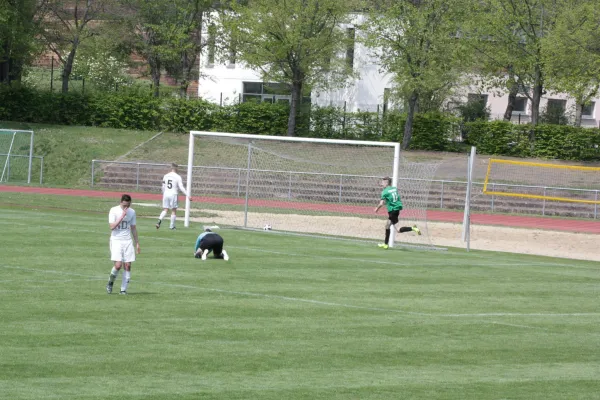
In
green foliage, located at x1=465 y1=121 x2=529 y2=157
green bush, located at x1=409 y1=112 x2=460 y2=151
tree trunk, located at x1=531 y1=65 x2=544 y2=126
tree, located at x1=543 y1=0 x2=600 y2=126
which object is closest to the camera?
tree, located at x1=543 y1=0 x2=600 y2=126

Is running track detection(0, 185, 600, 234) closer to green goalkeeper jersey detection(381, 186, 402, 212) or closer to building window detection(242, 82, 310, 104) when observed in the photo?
green goalkeeper jersey detection(381, 186, 402, 212)

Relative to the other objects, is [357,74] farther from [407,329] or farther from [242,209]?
[407,329]

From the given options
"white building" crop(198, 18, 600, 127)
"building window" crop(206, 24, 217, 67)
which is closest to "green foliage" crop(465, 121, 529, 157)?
"white building" crop(198, 18, 600, 127)

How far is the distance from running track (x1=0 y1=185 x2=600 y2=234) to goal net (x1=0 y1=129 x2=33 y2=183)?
8.43 ft

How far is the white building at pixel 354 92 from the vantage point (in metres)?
65.1

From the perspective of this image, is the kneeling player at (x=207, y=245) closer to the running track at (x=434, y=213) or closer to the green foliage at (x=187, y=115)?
the running track at (x=434, y=213)

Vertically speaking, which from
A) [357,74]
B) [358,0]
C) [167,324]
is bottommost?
[167,324]

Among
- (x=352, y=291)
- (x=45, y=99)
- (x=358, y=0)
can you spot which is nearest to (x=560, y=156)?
(x=358, y=0)

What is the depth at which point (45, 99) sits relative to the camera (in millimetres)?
58844

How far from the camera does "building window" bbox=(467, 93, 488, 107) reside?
62.9 m

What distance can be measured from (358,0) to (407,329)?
42091mm

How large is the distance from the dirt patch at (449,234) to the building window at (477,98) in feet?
88.2

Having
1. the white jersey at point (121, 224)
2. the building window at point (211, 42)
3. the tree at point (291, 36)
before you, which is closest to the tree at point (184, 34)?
the building window at point (211, 42)

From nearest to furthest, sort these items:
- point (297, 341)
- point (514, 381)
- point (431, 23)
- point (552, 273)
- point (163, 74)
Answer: point (514, 381) → point (297, 341) → point (552, 273) → point (431, 23) → point (163, 74)
